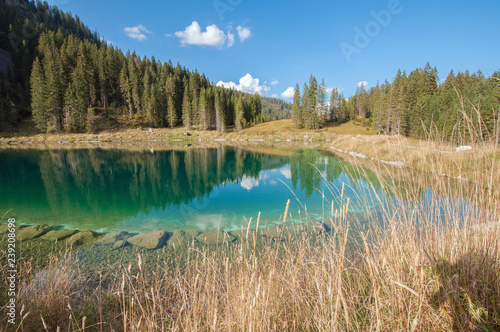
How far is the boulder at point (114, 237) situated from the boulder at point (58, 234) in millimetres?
1121

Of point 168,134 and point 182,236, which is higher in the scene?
point 168,134

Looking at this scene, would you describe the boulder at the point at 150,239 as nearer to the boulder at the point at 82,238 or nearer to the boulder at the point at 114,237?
the boulder at the point at 114,237

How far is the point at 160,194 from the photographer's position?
1236 cm

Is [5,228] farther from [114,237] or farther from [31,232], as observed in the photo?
[114,237]

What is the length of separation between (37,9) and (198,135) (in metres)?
104

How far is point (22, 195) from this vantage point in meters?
11.4

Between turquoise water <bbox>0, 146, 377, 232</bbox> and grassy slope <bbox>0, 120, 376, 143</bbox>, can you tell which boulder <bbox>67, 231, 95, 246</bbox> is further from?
grassy slope <bbox>0, 120, 376, 143</bbox>

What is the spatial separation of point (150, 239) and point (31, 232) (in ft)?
12.2

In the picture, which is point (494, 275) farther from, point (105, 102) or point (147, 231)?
point (105, 102)

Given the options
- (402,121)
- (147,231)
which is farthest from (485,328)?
(402,121)

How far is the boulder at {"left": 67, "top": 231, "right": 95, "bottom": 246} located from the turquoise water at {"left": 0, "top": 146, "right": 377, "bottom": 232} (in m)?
0.75

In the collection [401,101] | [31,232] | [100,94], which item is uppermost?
[100,94]

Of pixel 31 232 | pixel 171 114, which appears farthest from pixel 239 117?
pixel 31 232

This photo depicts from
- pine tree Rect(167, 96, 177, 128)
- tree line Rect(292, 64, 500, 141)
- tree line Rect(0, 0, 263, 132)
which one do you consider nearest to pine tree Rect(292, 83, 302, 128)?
tree line Rect(292, 64, 500, 141)
